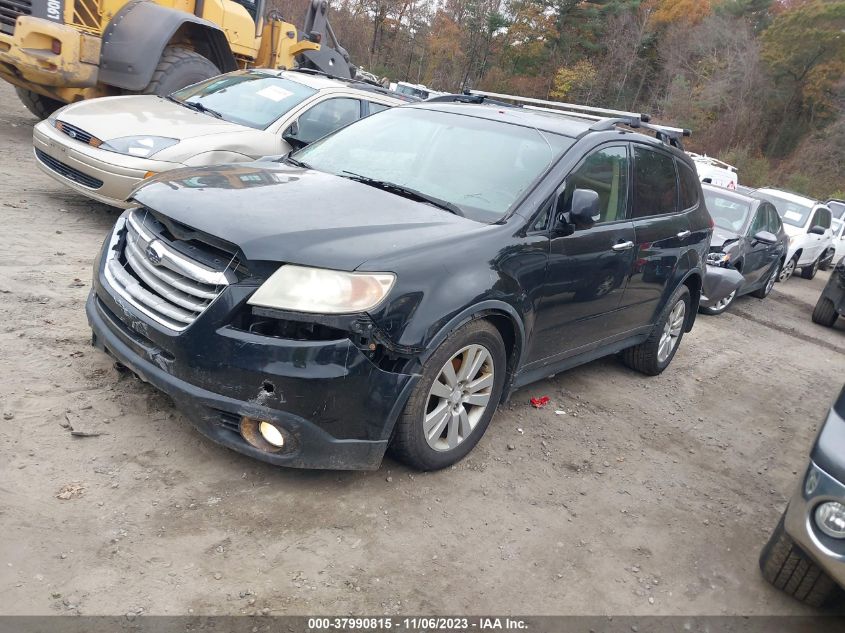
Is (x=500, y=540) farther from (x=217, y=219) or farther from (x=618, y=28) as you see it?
(x=618, y=28)

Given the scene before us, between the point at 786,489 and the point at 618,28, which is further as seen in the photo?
the point at 618,28

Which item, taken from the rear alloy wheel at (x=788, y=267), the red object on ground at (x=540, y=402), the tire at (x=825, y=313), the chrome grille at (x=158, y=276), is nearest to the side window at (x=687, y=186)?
the red object on ground at (x=540, y=402)

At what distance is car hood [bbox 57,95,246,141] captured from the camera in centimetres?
596

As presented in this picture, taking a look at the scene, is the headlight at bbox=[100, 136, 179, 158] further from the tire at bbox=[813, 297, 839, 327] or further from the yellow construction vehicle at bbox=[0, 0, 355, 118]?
the tire at bbox=[813, 297, 839, 327]

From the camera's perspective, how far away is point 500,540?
306 centimetres

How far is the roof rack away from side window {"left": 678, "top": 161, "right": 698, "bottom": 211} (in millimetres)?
209

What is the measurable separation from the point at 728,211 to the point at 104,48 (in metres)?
8.19

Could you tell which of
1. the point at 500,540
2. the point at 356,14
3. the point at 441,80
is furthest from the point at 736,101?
the point at 500,540

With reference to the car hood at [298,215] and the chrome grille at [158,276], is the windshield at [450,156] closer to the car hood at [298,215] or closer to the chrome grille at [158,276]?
the car hood at [298,215]

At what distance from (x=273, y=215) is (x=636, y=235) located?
253cm

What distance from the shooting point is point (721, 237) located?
8352 mm

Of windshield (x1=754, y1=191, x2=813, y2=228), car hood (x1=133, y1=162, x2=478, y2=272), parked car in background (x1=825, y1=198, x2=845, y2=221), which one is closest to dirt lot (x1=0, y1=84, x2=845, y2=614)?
car hood (x1=133, y1=162, x2=478, y2=272)

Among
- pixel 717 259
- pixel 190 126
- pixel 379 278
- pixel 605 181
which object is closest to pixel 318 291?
pixel 379 278

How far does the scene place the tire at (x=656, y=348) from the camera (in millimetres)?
5316
